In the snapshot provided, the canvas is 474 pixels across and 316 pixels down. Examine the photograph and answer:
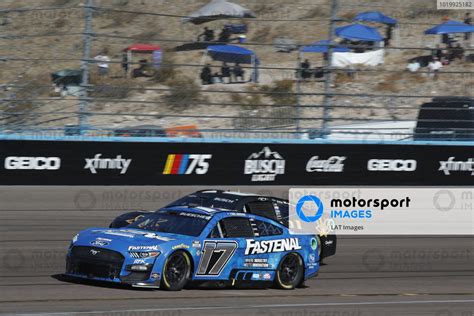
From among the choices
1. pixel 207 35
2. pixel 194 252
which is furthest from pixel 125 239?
pixel 207 35

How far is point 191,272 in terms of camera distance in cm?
1037

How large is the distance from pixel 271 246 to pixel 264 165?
5.90 meters

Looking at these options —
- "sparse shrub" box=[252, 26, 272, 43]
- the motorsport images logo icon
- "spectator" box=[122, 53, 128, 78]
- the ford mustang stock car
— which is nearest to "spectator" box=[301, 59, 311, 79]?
"sparse shrub" box=[252, 26, 272, 43]

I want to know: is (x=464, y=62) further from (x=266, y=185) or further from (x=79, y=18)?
(x=79, y=18)

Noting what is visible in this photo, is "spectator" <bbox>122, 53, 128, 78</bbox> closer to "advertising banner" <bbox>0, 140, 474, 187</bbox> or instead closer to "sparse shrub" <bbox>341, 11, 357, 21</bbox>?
"advertising banner" <bbox>0, 140, 474, 187</bbox>

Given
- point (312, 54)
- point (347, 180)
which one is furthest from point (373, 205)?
point (312, 54)

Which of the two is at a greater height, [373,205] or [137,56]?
[137,56]

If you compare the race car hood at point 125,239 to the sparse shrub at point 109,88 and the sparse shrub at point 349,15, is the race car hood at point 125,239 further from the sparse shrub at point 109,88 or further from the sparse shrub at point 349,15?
the sparse shrub at point 349,15

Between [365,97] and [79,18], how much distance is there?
19.5 ft

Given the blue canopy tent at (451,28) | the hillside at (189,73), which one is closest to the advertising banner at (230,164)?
the hillside at (189,73)

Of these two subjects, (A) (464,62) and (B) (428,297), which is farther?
(A) (464,62)

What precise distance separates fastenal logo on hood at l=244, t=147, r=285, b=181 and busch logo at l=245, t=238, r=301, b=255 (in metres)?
5.44

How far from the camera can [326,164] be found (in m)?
17.6
